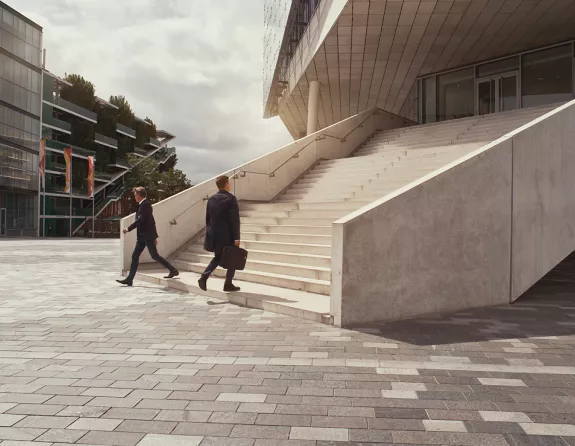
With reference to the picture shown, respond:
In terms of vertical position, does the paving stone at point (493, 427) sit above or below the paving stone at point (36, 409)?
above

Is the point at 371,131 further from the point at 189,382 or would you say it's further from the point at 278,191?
the point at 189,382

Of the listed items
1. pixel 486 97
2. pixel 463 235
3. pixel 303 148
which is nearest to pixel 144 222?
pixel 463 235

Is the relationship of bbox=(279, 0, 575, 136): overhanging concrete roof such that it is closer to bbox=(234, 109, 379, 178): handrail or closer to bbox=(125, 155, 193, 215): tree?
bbox=(234, 109, 379, 178): handrail

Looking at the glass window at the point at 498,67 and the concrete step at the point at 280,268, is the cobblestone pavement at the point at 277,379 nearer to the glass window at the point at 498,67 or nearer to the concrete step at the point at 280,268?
the concrete step at the point at 280,268

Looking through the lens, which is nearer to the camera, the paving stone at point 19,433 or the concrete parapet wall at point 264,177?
the paving stone at point 19,433

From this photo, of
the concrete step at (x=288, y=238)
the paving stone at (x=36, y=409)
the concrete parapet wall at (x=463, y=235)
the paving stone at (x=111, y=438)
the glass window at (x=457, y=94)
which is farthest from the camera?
the glass window at (x=457, y=94)

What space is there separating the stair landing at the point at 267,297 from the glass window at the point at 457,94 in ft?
54.1

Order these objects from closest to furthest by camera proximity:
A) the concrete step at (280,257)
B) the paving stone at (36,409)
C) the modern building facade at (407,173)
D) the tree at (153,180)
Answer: the paving stone at (36,409), the modern building facade at (407,173), the concrete step at (280,257), the tree at (153,180)

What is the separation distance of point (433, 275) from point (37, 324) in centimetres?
477

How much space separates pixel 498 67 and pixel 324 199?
12.2 meters

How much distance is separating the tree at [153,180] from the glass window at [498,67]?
131 ft

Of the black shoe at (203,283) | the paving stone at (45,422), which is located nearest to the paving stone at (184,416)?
the paving stone at (45,422)

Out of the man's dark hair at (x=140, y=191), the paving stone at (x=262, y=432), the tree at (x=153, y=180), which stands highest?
the tree at (x=153, y=180)

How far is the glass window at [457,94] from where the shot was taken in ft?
70.5
